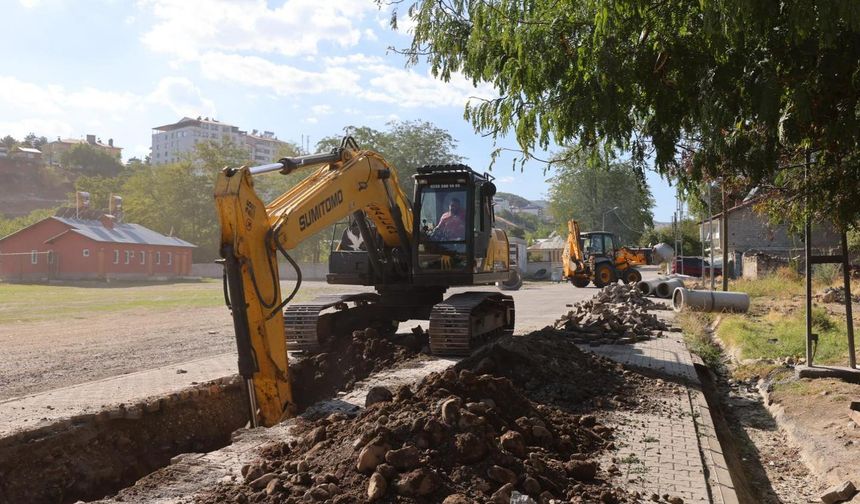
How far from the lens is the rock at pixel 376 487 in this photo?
4.70 m

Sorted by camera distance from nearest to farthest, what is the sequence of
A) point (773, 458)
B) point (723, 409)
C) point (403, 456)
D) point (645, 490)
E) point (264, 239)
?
point (403, 456)
point (645, 490)
point (264, 239)
point (773, 458)
point (723, 409)

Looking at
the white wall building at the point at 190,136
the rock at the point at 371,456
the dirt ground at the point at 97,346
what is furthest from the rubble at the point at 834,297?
the white wall building at the point at 190,136

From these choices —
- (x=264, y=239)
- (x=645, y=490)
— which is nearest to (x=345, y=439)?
(x=645, y=490)

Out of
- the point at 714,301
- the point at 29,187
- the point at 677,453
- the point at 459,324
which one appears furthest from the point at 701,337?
the point at 29,187

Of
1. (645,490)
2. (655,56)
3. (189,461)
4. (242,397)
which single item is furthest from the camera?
(242,397)

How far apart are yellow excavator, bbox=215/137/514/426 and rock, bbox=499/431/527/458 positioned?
2805mm

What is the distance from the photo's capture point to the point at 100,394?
347 inches

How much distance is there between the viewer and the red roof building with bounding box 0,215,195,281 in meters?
51.7

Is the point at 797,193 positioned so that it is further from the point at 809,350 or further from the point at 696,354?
the point at 696,354

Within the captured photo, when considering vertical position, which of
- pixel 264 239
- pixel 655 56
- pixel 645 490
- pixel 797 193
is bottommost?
pixel 645 490

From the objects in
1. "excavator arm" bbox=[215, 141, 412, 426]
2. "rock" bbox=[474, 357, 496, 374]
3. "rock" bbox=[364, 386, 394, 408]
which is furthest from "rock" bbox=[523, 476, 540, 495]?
"rock" bbox=[474, 357, 496, 374]

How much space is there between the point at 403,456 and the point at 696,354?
10.3 metres

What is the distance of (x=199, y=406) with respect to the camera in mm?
8891

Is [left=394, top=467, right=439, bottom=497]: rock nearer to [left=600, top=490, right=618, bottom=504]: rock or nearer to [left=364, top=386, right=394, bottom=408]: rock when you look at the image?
[left=600, top=490, right=618, bottom=504]: rock
